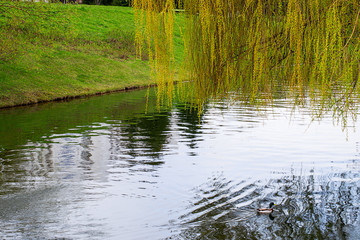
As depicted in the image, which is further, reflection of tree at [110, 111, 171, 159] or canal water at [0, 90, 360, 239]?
reflection of tree at [110, 111, 171, 159]

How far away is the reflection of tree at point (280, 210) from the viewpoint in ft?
25.1

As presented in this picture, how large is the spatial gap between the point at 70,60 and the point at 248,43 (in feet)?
96.8

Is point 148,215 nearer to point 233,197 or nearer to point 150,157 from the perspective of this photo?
point 233,197

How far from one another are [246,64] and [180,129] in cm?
1156

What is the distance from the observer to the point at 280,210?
28.2ft

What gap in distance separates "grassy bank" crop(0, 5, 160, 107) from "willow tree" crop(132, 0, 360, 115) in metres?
16.5

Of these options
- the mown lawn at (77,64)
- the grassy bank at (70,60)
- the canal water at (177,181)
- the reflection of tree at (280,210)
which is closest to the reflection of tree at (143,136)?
the canal water at (177,181)

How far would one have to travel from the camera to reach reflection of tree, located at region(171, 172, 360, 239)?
7.64 metres

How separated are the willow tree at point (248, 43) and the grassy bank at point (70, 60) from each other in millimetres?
16543

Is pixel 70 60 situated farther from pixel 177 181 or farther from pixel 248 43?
pixel 248 43

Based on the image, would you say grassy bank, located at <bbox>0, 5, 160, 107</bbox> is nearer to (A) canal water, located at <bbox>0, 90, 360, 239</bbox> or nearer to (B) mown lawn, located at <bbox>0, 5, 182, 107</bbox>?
(B) mown lawn, located at <bbox>0, 5, 182, 107</bbox>

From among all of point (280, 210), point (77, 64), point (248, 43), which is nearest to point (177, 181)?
point (280, 210)

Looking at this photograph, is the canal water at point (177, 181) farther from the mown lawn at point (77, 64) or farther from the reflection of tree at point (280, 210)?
the mown lawn at point (77, 64)

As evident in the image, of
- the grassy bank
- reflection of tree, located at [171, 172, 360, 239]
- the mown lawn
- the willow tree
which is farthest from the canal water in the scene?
the grassy bank
